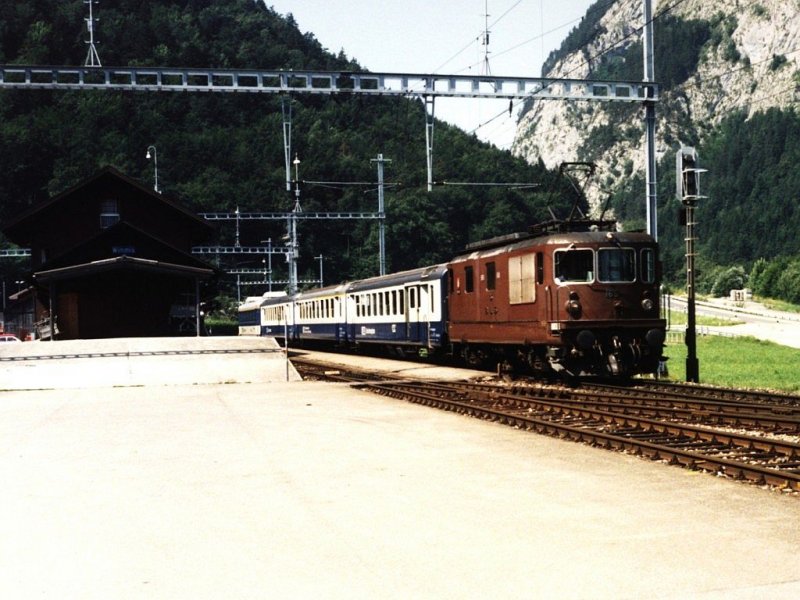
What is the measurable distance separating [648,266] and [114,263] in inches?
881

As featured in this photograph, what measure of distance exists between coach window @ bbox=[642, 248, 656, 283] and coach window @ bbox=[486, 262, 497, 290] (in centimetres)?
376

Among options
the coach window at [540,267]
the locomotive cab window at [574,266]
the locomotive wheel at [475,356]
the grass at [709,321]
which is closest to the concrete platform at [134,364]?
the locomotive wheel at [475,356]

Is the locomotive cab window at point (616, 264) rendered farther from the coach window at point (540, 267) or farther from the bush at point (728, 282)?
the bush at point (728, 282)

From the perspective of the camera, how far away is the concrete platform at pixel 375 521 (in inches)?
241

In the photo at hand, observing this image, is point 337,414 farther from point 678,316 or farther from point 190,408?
point 678,316

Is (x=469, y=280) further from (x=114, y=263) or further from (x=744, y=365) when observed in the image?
(x=114, y=263)

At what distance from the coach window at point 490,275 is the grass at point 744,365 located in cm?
591

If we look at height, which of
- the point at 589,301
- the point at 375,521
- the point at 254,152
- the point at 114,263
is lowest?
the point at 375,521

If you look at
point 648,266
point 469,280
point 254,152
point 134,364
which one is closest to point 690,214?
point 648,266

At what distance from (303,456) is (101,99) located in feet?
320

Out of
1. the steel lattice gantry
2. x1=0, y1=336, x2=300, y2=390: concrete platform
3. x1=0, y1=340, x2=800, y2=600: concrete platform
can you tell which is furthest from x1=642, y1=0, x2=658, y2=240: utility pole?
x1=0, y1=340, x2=800, y2=600: concrete platform

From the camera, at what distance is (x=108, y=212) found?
4897 cm

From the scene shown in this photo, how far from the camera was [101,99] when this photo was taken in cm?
10225

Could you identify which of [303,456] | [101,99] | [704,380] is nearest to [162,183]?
[101,99]
